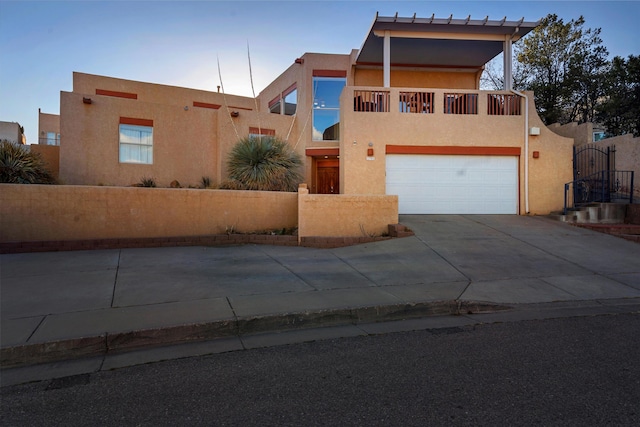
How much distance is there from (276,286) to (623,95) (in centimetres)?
2169

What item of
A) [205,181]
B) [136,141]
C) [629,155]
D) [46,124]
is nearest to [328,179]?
[205,181]

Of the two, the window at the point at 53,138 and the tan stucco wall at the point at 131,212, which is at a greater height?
the window at the point at 53,138

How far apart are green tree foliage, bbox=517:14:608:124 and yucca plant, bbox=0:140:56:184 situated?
73.3 feet

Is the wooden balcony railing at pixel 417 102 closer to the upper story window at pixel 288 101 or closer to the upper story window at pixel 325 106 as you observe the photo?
the upper story window at pixel 325 106

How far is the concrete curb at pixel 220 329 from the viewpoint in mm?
4578

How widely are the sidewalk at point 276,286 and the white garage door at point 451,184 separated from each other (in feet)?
9.95

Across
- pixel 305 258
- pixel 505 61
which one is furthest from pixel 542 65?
pixel 305 258

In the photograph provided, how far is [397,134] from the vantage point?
49.1 ft

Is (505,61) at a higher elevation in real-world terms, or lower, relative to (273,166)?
higher

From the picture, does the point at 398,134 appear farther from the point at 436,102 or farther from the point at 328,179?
the point at 328,179

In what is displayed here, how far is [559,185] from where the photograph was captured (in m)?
15.5

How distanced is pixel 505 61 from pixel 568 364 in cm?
1441

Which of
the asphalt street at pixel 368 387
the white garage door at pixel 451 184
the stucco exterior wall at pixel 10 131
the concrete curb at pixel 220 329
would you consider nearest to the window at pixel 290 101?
the white garage door at pixel 451 184

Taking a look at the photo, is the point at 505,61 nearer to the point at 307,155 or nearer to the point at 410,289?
the point at 307,155
